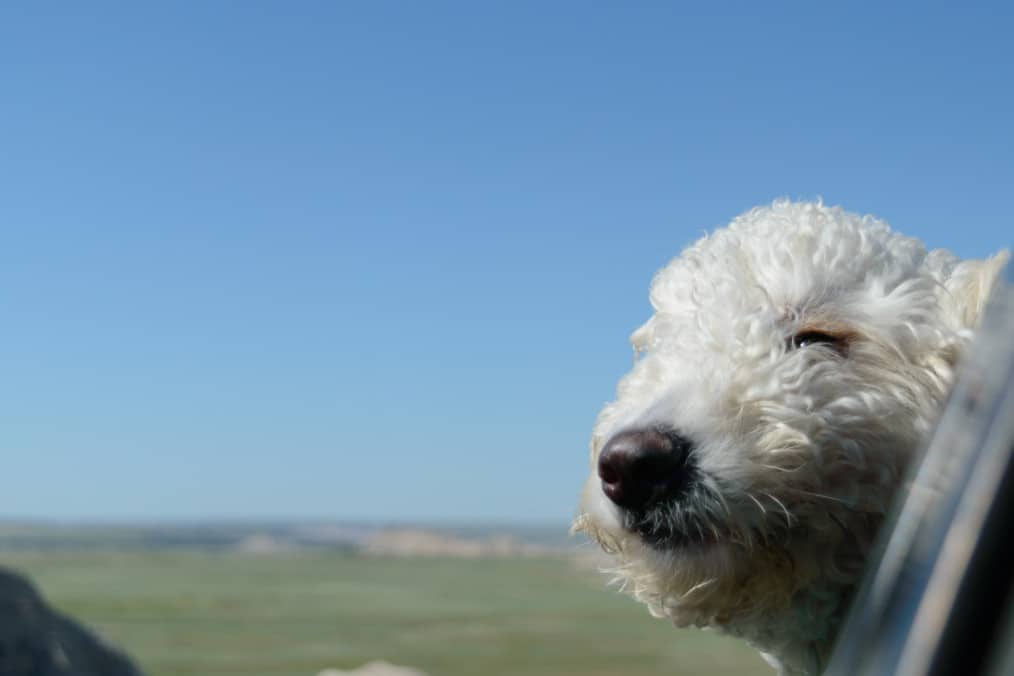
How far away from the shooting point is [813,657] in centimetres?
271

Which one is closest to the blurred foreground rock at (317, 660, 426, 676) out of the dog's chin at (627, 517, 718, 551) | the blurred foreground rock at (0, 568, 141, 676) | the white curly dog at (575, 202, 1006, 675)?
the blurred foreground rock at (0, 568, 141, 676)

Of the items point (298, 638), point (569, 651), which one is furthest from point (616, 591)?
point (298, 638)

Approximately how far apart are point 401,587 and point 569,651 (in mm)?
26366

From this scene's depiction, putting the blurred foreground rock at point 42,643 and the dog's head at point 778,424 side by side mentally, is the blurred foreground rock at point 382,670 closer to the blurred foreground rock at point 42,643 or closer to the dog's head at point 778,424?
the blurred foreground rock at point 42,643

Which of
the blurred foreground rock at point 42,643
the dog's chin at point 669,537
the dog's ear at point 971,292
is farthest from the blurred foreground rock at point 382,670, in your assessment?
the dog's ear at point 971,292

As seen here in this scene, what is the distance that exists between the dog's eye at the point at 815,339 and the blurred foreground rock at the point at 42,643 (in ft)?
20.7

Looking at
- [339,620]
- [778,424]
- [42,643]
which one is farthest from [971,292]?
[339,620]

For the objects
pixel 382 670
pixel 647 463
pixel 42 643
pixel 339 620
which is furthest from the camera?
pixel 339 620

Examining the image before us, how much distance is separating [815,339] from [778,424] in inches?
14.4

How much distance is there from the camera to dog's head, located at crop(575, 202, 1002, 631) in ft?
8.25

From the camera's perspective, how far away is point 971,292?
273cm

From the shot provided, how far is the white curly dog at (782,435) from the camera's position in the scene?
2514mm

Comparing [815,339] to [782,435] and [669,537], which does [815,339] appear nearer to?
[782,435]

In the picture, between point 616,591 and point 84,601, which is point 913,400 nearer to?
point 616,591
